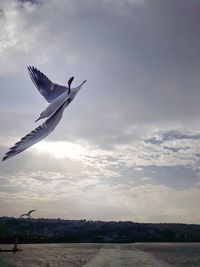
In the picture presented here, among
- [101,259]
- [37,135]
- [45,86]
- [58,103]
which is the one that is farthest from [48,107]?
[101,259]

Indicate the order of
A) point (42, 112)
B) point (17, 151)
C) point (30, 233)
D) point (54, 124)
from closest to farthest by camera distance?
point (17, 151), point (54, 124), point (42, 112), point (30, 233)

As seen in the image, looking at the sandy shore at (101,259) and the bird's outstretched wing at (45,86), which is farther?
the sandy shore at (101,259)

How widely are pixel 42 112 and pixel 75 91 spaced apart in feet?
2.77

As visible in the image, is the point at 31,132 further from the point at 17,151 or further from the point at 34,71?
the point at 34,71

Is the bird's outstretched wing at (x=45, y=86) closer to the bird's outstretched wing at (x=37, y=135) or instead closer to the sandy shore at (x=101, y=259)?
the bird's outstretched wing at (x=37, y=135)

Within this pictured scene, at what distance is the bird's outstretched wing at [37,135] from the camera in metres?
5.39

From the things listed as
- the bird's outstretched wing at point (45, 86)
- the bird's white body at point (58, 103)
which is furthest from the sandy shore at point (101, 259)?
the bird's white body at point (58, 103)

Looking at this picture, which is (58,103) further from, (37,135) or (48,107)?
(37,135)

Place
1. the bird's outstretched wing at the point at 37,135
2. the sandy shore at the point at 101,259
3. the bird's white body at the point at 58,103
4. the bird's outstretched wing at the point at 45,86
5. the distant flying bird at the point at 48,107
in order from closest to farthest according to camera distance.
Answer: the bird's outstretched wing at the point at 37,135 → the distant flying bird at the point at 48,107 → the bird's white body at the point at 58,103 → the bird's outstretched wing at the point at 45,86 → the sandy shore at the point at 101,259

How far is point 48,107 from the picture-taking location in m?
6.87

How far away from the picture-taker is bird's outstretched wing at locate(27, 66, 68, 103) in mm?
8109

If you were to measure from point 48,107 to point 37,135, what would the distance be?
3.79ft

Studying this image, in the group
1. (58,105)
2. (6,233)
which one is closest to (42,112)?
(58,105)

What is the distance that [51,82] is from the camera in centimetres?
890
